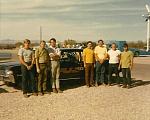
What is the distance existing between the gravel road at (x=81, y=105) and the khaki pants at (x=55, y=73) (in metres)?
0.44

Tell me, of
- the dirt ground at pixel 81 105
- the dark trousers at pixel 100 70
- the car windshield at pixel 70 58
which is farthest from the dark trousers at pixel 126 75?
the car windshield at pixel 70 58

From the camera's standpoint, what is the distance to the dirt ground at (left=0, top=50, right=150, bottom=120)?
841cm

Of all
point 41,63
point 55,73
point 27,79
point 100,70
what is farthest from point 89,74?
point 27,79

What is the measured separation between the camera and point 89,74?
13.6 meters

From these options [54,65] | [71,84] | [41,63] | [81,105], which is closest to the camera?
[81,105]

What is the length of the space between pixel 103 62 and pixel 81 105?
4.06m

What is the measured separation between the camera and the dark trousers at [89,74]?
13387mm

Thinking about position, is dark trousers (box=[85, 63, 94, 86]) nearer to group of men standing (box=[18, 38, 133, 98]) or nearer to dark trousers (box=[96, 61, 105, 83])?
group of men standing (box=[18, 38, 133, 98])

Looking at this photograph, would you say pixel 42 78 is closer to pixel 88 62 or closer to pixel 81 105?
pixel 88 62

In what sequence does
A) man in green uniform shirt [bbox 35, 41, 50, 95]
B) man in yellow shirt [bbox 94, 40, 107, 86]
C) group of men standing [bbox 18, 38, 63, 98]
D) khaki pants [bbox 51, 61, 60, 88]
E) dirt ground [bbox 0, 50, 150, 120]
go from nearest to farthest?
dirt ground [bbox 0, 50, 150, 120], group of men standing [bbox 18, 38, 63, 98], man in green uniform shirt [bbox 35, 41, 50, 95], khaki pants [bbox 51, 61, 60, 88], man in yellow shirt [bbox 94, 40, 107, 86]

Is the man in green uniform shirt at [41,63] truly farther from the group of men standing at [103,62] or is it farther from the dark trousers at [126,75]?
the dark trousers at [126,75]

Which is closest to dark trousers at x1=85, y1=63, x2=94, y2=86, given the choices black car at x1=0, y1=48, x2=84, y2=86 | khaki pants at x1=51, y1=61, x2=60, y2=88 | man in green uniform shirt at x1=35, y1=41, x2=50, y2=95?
black car at x1=0, y1=48, x2=84, y2=86

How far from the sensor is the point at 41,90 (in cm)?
1184

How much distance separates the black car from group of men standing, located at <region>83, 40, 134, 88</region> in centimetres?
39
